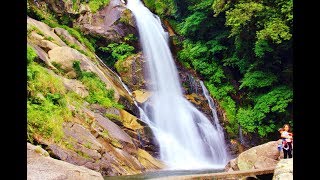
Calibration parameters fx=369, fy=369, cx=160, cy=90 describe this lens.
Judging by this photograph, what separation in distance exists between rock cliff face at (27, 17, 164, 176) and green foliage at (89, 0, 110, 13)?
4.44 m

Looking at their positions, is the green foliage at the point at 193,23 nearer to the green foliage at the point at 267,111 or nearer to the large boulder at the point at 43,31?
the green foliage at the point at 267,111

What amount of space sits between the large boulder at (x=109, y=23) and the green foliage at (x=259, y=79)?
26.7ft

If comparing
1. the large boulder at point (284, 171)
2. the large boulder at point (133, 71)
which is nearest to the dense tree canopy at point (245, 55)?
the large boulder at point (133, 71)

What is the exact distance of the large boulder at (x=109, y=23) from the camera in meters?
23.9

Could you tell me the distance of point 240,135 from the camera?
70.5 feet

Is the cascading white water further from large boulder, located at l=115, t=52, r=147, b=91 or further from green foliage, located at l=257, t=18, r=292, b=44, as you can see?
green foliage, located at l=257, t=18, r=292, b=44

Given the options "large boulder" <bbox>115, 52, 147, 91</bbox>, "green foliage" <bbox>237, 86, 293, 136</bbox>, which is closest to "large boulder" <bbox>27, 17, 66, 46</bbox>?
"large boulder" <bbox>115, 52, 147, 91</bbox>

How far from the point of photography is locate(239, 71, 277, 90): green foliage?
67.2ft

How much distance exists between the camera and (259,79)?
20969 millimetres

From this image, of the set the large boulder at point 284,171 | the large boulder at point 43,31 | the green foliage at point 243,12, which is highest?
the large boulder at point 43,31

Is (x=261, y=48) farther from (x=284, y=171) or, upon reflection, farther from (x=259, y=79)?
(x=284, y=171)
